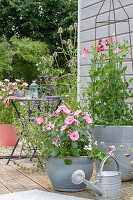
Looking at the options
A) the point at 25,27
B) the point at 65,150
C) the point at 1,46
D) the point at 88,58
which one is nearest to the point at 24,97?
the point at 88,58

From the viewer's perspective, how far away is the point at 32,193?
2557 millimetres

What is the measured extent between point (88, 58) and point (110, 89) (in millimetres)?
1472

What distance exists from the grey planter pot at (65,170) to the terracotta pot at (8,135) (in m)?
2.30

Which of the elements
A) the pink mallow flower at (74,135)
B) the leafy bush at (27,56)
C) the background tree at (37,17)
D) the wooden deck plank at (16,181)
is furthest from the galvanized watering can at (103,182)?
the background tree at (37,17)

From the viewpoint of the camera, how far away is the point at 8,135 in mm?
4902

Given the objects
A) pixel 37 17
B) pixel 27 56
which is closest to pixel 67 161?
pixel 27 56

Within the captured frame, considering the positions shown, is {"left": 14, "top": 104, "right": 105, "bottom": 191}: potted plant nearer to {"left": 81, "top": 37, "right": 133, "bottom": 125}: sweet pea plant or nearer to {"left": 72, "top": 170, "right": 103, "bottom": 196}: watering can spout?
{"left": 72, "top": 170, "right": 103, "bottom": 196}: watering can spout

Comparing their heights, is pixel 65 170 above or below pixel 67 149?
below

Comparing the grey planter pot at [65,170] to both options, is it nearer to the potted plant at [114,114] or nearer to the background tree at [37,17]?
the potted plant at [114,114]

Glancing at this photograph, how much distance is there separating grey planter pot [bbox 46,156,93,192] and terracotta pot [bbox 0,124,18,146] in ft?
7.56

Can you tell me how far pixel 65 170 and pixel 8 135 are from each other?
2454mm

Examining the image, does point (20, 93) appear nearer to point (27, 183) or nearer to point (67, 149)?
point (27, 183)

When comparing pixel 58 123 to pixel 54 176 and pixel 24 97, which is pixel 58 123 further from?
pixel 24 97

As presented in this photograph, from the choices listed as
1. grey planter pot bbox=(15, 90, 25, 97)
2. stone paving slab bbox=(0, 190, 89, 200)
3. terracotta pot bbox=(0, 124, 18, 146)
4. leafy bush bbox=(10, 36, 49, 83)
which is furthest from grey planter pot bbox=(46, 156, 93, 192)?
leafy bush bbox=(10, 36, 49, 83)
